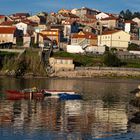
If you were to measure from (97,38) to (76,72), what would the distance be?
2816 centimetres

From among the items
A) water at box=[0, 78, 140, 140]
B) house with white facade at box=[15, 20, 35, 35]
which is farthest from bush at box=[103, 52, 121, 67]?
water at box=[0, 78, 140, 140]

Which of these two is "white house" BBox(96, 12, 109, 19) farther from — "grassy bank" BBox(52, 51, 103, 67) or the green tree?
"grassy bank" BBox(52, 51, 103, 67)

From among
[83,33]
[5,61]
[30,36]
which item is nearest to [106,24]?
[83,33]

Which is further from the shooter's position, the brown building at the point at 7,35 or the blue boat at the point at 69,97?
the brown building at the point at 7,35

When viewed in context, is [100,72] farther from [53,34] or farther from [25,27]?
[25,27]

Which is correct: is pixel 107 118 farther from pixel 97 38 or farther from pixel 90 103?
pixel 97 38

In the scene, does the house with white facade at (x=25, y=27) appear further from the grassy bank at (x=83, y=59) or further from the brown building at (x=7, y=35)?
the grassy bank at (x=83, y=59)

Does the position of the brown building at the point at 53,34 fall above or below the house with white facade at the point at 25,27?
below

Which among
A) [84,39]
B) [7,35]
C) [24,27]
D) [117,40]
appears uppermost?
[24,27]

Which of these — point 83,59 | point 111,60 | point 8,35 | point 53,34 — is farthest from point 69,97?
point 53,34

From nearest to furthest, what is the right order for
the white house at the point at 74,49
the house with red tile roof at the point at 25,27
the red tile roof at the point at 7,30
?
the white house at the point at 74,49 < the red tile roof at the point at 7,30 < the house with red tile roof at the point at 25,27

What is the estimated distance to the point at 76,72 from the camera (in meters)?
100

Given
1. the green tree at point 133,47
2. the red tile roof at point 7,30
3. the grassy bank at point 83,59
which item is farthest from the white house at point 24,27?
the grassy bank at point 83,59

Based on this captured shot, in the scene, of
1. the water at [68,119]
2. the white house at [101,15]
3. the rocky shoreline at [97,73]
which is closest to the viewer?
the water at [68,119]
